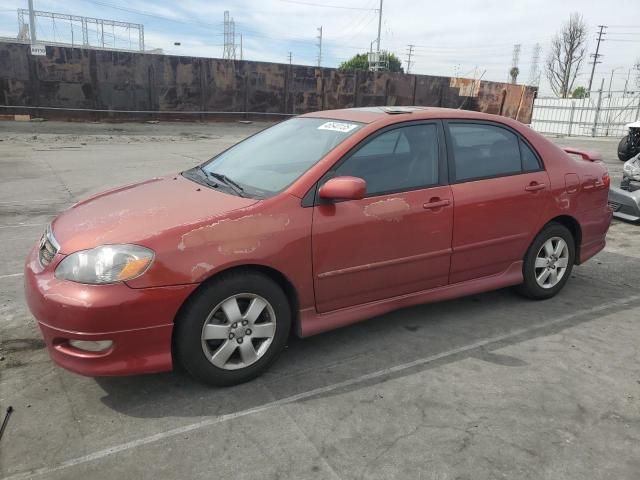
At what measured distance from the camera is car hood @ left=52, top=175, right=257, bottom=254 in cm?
289

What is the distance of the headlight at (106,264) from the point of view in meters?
2.75

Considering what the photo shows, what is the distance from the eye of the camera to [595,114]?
28312mm

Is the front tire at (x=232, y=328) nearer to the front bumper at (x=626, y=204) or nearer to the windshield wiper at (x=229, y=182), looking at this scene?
the windshield wiper at (x=229, y=182)

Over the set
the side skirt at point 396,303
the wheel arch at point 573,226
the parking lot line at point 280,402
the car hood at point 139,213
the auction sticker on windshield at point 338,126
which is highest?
the auction sticker on windshield at point 338,126

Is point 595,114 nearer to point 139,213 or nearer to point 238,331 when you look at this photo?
point 238,331

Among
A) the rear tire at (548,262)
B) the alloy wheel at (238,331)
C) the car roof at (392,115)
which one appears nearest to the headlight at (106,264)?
the alloy wheel at (238,331)

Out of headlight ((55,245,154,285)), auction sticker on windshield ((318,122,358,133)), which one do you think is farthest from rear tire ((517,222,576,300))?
headlight ((55,245,154,285))

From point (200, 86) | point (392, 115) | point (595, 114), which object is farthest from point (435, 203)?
point (595, 114)

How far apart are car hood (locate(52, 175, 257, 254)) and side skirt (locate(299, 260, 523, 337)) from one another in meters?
0.86

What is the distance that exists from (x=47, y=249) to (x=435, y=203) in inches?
97.9

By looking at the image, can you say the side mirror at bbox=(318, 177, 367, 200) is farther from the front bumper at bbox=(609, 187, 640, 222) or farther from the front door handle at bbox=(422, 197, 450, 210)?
the front bumper at bbox=(609, 187, 640, 222)

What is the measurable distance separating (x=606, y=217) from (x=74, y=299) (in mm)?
4476

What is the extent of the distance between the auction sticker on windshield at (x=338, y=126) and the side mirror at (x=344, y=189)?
61 centimetres

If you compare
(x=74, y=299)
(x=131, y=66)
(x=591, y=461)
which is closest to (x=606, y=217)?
(x=591, y=461)
